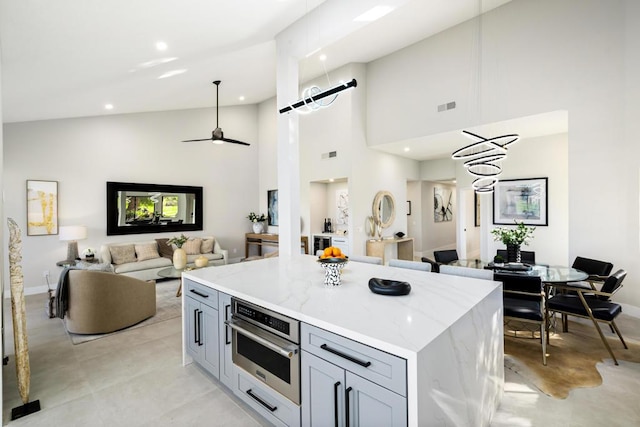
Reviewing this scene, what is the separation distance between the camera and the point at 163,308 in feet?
14.8

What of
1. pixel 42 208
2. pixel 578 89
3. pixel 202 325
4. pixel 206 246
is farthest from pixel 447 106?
pixel 42 208

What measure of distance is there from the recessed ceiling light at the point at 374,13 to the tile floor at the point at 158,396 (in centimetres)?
360

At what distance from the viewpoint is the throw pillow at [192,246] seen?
683 centimetres

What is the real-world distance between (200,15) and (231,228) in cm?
554

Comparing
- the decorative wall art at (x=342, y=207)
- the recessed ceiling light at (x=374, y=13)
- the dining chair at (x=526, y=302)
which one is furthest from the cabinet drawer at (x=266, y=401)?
the decorative wall art at (x=342, y=207)

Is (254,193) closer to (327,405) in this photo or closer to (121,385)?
(121,385)

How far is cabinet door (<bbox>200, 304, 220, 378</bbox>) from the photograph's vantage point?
2.37 meters

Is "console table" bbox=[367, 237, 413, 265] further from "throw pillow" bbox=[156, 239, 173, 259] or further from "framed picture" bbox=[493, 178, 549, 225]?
"throw pillow" bbox=[156, 239, 173, 259]

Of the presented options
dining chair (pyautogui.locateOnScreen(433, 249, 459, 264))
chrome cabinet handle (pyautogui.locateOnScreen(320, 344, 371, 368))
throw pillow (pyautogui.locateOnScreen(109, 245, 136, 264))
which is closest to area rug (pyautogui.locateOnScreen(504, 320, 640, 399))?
dining chair (pyautogui.locateOnScreen(433, 249, 459, 264))

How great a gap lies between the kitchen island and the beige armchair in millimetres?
1702

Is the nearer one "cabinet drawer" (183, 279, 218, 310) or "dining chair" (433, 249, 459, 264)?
"cabinet drawer" (183, 279, 218, 310)

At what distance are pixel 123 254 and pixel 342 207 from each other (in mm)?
4665

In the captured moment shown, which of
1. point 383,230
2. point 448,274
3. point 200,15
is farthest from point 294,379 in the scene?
point 383,230

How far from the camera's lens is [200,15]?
10.3ft
